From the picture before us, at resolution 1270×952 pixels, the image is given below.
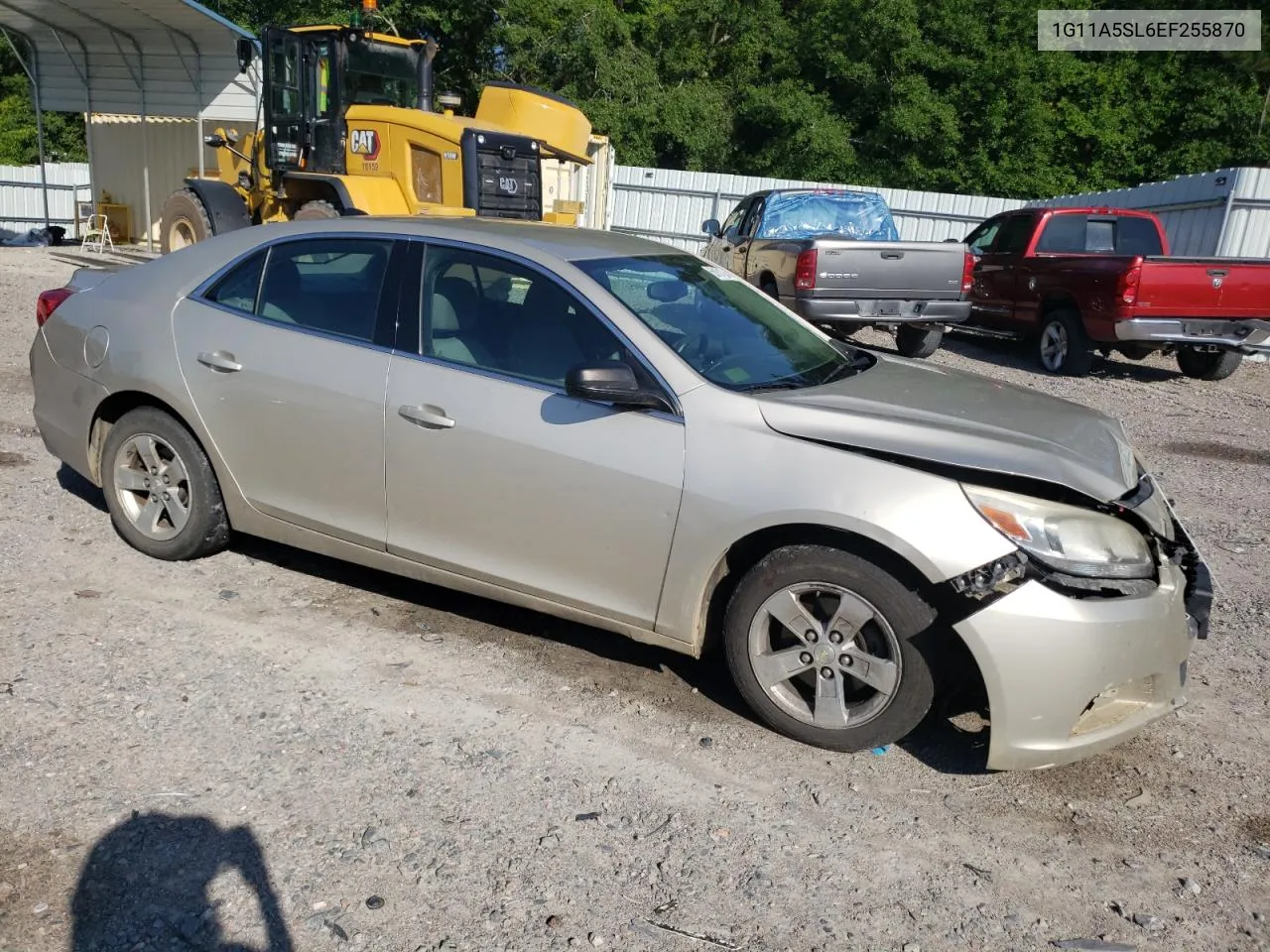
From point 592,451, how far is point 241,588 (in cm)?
198

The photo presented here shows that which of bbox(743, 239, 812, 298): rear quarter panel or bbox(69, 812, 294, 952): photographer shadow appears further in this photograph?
bbox(743, 239, 812, 298): rear quarter panel

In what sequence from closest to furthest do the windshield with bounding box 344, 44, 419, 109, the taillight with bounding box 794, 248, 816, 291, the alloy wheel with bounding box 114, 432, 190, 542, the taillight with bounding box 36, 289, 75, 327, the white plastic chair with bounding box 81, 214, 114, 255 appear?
the alloy wheel with bounding box 114, 432, 190, 542 < the taillight with bounding box 36, 289, 75, 327 < the taillight with bounding box 794, 248, 816, 291 < the windshield with bounding box 344, 44, 419, 109 < the white plastic chair with bounding box 81, 214, 114, 255

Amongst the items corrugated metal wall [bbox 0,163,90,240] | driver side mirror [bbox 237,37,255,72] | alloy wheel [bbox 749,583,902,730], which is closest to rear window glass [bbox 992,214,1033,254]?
driver side mirror [bbox 237,37,255,72]

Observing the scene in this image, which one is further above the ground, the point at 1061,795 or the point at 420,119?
the point at 420,119

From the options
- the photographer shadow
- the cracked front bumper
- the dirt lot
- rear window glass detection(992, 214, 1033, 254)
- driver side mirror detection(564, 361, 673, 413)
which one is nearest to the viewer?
the photographer shadow

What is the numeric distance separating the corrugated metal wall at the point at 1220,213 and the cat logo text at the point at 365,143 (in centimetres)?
1134

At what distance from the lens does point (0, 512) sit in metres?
5.70

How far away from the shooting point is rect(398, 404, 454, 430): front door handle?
164 inches

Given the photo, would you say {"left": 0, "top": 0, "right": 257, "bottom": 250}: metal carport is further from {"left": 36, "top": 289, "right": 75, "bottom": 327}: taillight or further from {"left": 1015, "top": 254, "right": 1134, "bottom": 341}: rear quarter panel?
{"left": 36, "top": 289, "right": 75, "bottom": 327}: taillight

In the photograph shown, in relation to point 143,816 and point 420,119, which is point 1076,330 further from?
point 143,816

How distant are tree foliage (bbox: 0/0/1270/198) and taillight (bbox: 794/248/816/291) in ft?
68.7

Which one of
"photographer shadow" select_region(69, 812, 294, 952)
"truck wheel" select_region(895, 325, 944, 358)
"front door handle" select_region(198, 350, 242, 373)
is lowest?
"photographer shadow" select_region(69, 812, 294, 952)

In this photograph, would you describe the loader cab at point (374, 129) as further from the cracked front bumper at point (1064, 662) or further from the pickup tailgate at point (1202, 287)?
the cracked front bumper at point (1064, 662)

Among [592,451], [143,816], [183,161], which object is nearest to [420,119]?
[592,451]
